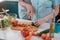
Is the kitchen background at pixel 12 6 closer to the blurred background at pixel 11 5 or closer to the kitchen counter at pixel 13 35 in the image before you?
the blurred background at pixel 11 5

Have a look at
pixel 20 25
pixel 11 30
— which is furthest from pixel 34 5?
pixel 11 30

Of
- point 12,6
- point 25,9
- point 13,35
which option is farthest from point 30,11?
point 13,35

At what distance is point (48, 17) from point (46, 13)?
75 mm

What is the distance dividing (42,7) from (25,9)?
0.65ft

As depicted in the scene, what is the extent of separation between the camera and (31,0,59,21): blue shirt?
154 cm

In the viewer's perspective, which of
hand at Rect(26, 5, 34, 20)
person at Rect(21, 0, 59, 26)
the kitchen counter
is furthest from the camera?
hand at Rect(26, 5, 34, 20)

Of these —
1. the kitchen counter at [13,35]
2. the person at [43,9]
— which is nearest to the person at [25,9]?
the person at [43,9]

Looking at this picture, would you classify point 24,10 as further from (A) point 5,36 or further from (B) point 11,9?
(A) point 5,36

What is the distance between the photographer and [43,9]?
162 centimetres

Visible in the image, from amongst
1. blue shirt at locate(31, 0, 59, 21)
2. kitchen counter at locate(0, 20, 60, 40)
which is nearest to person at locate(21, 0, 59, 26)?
blue shirt at locate(31, 0, 59, 21)

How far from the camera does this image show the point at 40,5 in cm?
160

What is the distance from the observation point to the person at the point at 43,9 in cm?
150

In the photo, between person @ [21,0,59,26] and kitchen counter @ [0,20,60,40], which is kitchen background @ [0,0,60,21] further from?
kitchen counter @ [0,20,60,40]

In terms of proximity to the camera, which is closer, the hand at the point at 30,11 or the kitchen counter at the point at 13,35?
the kitchen counter at the point at 13,35
